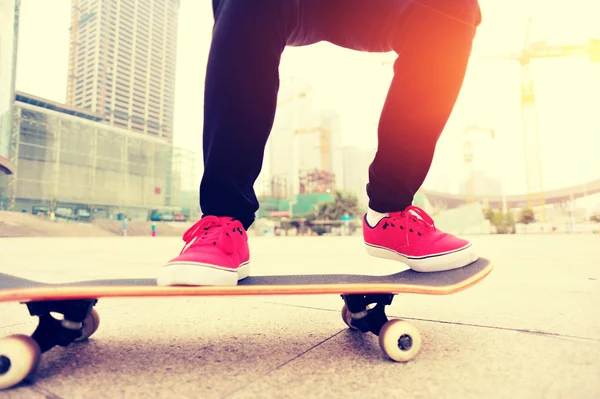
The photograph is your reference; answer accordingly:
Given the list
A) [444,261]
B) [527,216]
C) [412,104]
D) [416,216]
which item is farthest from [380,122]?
[527,216]

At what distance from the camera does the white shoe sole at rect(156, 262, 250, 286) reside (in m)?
0.52

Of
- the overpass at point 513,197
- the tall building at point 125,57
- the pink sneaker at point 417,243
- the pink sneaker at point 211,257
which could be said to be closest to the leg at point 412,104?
the pink sneaker at point 417,243

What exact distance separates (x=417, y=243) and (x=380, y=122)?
0.30 metres

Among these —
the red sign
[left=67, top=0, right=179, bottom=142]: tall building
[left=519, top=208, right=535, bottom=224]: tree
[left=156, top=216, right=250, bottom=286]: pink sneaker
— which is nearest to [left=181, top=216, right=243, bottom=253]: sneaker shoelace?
[left=156, top=216, right=250, bottom=286]: pink sneaker

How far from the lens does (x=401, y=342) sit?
20.7 inches

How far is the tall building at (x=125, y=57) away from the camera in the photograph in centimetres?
369

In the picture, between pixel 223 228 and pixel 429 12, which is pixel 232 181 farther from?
pixel 429 12

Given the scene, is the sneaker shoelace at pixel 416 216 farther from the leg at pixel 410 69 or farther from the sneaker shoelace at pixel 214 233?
the sneaker shoelace at pixel 214 233

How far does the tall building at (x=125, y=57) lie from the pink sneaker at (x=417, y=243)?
1864mm

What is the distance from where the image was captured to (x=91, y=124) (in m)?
25.4

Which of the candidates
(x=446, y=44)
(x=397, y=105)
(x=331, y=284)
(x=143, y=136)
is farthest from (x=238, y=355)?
(x=143, y=136)

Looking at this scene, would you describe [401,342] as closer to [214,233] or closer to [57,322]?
[214,233]

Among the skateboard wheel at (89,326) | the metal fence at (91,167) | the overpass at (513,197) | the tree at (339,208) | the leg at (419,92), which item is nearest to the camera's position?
the skateboard wheel at (89,326)

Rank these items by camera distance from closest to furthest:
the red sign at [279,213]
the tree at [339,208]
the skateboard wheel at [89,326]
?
the skateboard wheel at [89,326] < the tree at [339,208] < the red sign at [279,213]
